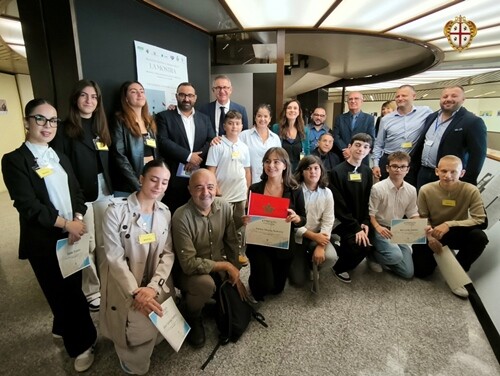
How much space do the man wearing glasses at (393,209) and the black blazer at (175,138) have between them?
162 cm

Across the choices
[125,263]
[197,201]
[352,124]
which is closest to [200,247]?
[197,201]

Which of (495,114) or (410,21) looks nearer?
(410,21)

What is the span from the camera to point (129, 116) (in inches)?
80.0

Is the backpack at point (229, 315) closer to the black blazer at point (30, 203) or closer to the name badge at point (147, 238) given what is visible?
the name badge at point (147, 238)

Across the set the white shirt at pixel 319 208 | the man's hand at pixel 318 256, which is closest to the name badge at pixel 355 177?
the white shirt at pixel 319 208

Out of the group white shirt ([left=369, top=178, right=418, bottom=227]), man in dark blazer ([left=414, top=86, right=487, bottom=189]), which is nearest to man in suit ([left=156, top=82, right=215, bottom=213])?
white shirt ([left=369, top=178, right=418, bottom=227])

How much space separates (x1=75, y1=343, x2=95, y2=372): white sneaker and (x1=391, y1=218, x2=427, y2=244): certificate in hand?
7.48 ft

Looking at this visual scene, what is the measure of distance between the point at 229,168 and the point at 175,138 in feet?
1.80

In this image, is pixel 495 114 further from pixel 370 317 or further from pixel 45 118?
pixel 45 118

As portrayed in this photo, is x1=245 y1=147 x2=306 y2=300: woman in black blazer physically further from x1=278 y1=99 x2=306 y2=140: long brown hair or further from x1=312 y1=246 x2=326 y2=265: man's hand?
x1=278 y1=99 x2=306 y2=140: long brown hair

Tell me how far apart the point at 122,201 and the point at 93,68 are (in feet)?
3.81

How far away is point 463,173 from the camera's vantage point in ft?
8.08

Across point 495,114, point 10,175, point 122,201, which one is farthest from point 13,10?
point 495,114

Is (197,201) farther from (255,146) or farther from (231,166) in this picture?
(255,146)
